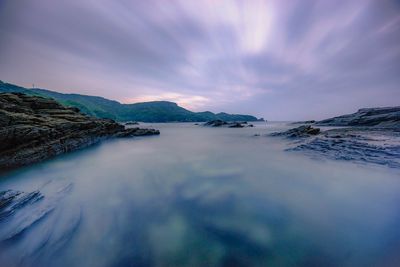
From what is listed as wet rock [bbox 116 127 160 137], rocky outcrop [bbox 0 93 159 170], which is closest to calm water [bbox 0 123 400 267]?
rocky outcrop [bbox 0 93 159 170]

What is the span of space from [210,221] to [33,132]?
1195 cm

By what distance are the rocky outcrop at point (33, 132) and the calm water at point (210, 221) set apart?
2.33 metres

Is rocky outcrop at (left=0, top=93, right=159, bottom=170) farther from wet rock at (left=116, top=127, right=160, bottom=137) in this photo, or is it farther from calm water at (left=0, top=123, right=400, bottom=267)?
wet rock at (left=116, top=127, right=160, bottom=137)

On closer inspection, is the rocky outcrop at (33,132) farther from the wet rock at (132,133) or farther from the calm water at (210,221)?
the wet rock at (132,133)

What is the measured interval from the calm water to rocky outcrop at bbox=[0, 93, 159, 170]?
7.66 ft

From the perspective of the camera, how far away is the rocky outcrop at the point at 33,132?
8164 mm

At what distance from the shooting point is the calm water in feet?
8.97

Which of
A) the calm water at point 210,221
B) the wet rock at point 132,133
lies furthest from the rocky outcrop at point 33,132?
the wet rock at point 132,133

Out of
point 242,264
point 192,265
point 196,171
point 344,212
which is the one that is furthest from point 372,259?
point 196,171

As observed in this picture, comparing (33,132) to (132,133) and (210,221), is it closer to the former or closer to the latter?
(210,221)

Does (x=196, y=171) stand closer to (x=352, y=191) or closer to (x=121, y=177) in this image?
(x=121, y=177)

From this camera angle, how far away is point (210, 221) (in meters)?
3.74

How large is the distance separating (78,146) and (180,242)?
14.7 metres

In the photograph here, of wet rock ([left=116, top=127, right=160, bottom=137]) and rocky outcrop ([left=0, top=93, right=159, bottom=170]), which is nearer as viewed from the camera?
rocky outcrop ([left=0, top=93, right=159, bottom=170])
